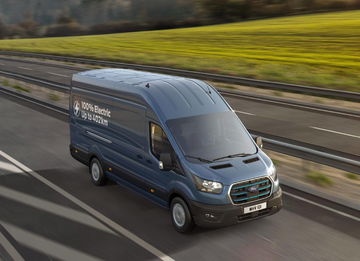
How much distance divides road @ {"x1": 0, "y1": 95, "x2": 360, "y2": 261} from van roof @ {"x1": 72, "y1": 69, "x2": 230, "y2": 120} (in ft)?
6.31

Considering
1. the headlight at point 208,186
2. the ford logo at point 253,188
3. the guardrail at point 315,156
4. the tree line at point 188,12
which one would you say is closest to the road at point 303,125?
the guardrail at point 315,156

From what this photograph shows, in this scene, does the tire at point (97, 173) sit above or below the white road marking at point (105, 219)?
above

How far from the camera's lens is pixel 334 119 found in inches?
644

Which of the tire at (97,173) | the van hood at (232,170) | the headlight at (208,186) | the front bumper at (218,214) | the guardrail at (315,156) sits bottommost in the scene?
the tire at (97,173)

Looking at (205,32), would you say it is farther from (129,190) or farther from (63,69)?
(129,190)

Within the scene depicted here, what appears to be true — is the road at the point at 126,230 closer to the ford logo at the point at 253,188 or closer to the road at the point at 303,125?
the ford logo at the point at 253,188

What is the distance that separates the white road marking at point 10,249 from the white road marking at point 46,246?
16cm

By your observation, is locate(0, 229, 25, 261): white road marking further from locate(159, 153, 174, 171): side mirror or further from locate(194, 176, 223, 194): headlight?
locate(194, 176, 223, 194): headlight

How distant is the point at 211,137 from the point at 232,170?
0.81 metres

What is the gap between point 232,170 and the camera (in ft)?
24.0

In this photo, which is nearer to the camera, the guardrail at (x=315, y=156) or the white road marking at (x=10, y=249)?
the white road marking at (x=10, y=249)

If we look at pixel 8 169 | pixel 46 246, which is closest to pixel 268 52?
pixel 8 169

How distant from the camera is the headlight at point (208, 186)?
281 inches

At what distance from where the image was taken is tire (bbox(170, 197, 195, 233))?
743cm
